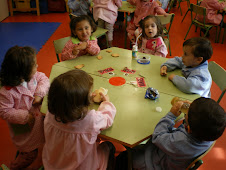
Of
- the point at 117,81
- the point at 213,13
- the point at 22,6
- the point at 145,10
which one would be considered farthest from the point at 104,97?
the point at 22,6

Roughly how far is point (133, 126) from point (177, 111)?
0.32m

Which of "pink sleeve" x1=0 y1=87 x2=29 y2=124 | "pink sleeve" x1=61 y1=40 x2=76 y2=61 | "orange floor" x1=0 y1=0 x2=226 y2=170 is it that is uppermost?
"pink sleeve" x1=61 y1=40 x2=76 y2=61

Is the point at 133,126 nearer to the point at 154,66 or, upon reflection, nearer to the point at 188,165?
the point at 188,165

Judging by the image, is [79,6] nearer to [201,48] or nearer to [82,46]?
[82,46]

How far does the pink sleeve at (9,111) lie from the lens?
1515 mm

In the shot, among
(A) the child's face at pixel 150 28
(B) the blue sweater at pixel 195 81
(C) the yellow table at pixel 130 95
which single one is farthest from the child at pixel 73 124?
(A) the child's face at pixel 150 28

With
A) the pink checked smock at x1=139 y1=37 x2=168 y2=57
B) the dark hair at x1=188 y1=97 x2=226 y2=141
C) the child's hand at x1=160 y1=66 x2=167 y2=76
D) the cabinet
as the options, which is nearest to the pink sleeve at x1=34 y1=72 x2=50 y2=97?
the child's hand at x1=160 y1=66 x2=167 y2=76

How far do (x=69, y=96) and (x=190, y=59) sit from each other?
1.24m

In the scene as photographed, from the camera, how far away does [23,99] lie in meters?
1.61

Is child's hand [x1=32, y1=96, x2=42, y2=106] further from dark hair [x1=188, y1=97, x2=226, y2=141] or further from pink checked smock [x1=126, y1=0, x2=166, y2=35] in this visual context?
pink checked smock [x1=126, y1=0, x2=166, y2=35]

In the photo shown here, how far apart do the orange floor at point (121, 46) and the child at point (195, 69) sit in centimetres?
89

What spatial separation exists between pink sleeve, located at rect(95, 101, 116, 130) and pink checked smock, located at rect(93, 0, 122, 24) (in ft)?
9.67

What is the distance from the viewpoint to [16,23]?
19.0 ft

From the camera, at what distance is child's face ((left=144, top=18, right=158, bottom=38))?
2.62 meters
